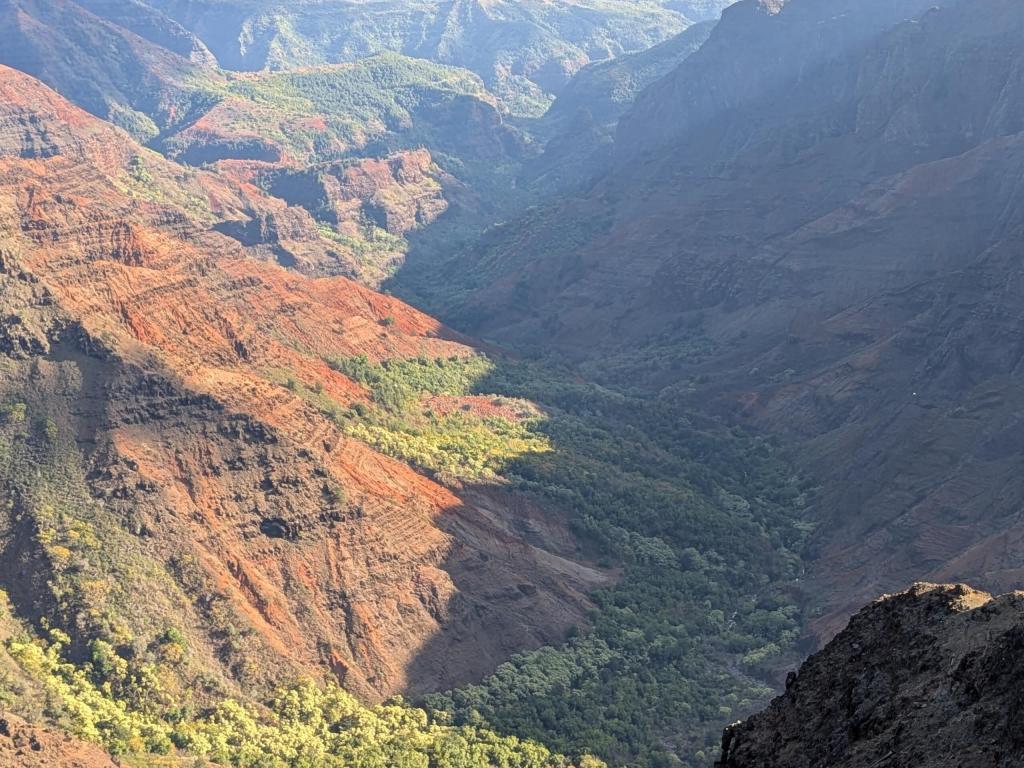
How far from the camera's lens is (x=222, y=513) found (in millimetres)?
71438

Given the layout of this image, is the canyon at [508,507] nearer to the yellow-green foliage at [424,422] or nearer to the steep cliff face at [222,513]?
the steep cliff face at [222,513]

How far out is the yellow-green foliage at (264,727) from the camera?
5812 cm

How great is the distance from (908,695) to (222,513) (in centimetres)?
4932

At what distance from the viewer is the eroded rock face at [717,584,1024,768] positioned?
25859 mm

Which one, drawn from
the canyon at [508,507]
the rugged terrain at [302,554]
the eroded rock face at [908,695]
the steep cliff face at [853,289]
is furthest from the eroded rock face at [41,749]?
the steep cliff face at [853,289]

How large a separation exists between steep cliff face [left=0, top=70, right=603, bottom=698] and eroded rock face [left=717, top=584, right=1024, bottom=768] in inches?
1532

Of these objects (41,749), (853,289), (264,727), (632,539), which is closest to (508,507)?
(632,539)

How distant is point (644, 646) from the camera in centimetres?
7794

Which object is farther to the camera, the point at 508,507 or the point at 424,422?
the point at 424,422

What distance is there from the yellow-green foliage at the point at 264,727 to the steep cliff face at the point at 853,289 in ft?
90.3

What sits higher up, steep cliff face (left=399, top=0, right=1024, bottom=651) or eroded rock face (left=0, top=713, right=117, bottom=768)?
steep cliff face (left=399, top=0, right=1024, bottom=651)

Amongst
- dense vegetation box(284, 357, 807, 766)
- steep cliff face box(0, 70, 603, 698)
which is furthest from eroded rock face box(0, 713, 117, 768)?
dense vegetation box(284, 357, 807, 766)

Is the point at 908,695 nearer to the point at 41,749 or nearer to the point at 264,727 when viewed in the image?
the point at 41,749

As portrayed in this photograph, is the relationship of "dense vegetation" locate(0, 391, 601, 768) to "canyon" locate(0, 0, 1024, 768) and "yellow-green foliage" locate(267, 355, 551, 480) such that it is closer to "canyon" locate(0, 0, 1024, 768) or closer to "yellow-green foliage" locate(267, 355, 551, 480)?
"canyon" locate(0, 0, 1024, 768)
